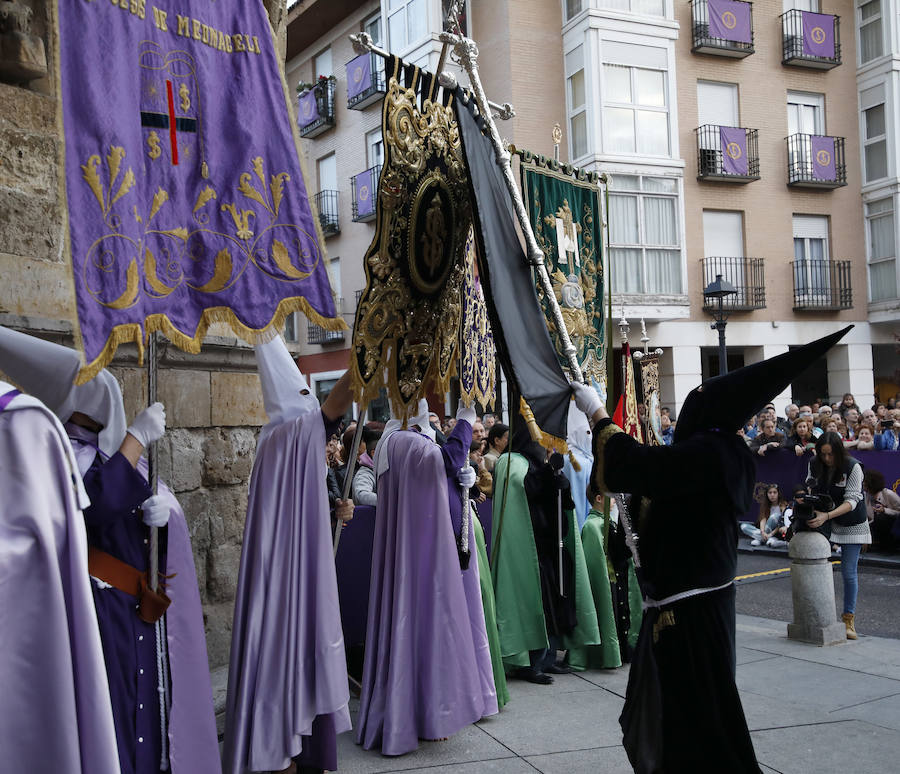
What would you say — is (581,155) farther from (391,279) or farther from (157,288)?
(157,288)

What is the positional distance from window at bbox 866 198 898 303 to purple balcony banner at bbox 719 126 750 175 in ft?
14.2

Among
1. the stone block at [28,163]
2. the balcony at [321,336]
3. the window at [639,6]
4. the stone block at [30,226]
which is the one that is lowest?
the stone block at [30,226]

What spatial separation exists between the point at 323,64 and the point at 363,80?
10.9 feet

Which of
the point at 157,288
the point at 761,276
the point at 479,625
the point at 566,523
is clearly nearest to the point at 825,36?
the point at 761,276

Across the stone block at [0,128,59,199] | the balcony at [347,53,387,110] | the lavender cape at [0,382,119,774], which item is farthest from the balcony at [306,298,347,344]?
the lavender cape at [0,382,119,774]

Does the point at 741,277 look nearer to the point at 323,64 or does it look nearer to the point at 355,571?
the point at 323,64

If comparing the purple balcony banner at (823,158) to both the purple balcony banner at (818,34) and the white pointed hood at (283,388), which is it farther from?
the white pointed hood at (283,388)

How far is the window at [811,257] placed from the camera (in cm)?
2188

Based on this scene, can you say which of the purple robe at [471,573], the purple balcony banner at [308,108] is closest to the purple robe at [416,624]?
the purple robe at [471,573]

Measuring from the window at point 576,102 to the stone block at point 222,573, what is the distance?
53.8ft

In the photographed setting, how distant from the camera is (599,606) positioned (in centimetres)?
674

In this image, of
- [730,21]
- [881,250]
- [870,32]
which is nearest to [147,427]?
[730,21]

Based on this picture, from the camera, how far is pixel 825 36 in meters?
22.0

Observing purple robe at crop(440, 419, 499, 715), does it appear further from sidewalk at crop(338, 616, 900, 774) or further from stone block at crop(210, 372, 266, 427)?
stone block at crop(210, 372, 266, 427)
